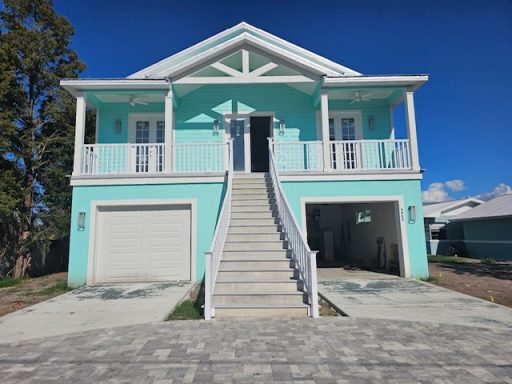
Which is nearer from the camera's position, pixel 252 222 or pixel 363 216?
pixel 252 222

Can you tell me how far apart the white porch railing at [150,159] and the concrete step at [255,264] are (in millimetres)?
3708

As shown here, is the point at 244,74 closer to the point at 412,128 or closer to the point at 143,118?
the point at 143,118

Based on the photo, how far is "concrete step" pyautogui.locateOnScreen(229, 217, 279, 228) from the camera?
27.5 ft

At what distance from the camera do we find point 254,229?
8234 millimetres

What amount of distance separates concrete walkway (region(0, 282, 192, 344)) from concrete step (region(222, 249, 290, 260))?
1.37m

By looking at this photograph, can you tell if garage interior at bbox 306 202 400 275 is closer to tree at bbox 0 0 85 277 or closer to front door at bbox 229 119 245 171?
front door at bbox 229 119 245 171

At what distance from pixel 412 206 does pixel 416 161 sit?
1.39 metres

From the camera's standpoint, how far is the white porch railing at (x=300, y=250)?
5.66m

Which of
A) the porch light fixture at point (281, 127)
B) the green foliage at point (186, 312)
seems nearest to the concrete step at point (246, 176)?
the porch light fixture at point (281, 127)

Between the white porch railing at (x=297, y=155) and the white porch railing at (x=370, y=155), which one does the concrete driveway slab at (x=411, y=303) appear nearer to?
the white porch railing at (x=370, y=155)

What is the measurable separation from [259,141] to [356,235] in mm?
5726

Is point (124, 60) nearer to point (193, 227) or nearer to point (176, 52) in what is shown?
point (176, 52)

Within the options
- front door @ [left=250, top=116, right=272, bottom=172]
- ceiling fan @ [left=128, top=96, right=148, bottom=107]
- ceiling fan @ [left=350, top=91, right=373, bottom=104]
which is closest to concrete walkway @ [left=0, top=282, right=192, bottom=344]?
front door @ [left=250, top=116, right=272, bottom=172]

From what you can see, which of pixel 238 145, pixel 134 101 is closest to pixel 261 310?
pixel 238 145
